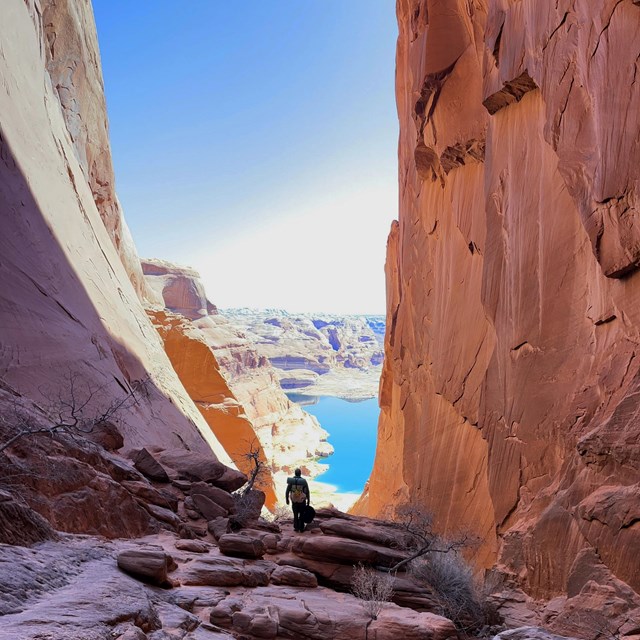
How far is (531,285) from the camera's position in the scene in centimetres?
973

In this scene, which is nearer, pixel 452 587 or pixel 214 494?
pixel 452 587

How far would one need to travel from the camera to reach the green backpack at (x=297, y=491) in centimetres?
899

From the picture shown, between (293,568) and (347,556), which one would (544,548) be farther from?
(293,568)

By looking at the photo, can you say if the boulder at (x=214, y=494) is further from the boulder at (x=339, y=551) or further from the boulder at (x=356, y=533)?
the boulder at (x=339, y=551)

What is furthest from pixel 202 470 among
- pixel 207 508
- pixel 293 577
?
pixel 293 577

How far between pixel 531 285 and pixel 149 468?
25.6 feet

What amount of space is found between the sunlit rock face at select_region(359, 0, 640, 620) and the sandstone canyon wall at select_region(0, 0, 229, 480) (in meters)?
7.58

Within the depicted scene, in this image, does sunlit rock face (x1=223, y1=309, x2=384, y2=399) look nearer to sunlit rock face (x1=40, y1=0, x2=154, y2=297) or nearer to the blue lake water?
the blue lake water

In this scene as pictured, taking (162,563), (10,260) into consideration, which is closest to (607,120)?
(162,563)

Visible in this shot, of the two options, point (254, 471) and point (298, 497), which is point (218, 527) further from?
point (254, 471)

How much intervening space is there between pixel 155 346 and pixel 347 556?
13.0m

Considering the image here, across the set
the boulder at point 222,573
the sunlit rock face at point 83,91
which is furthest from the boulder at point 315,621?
the sunlit rock face at point 83,91

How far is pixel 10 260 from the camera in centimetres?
1061

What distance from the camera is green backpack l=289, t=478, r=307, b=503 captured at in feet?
29.5
